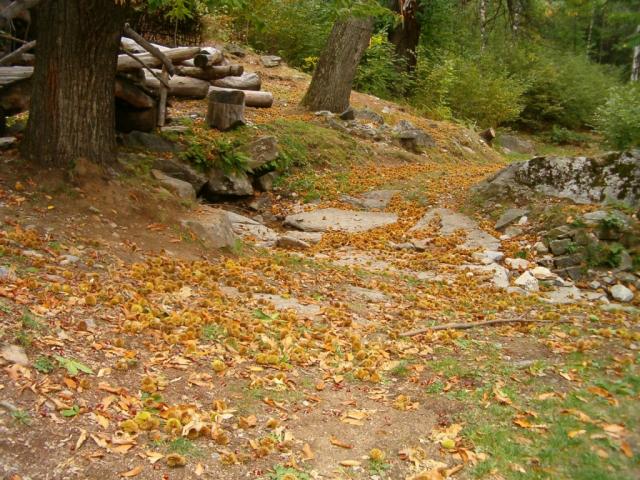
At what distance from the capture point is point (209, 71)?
1218 centimetres

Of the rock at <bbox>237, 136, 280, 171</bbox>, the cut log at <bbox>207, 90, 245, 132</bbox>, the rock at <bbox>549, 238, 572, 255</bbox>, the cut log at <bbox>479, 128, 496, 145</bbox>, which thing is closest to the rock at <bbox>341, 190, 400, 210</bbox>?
the rock at <bbox>237, 136, 280, 171</bbox>

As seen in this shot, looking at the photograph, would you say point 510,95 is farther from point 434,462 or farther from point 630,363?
point 434,462

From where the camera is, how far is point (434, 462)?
3.26 metres

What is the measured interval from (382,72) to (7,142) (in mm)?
13643

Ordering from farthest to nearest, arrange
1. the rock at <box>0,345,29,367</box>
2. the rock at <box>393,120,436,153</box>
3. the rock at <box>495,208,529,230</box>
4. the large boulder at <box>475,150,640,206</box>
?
the rock at <box>393,120,436,153</box>, the rock at <box>495,208,529,230</box>, the large boulder at <box>475,150,640,206</box>, the rock at <box>0,345,29,367</box>

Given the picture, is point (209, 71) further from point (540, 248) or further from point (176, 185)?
point (540, 248)

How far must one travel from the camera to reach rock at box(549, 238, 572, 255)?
25.6 ft

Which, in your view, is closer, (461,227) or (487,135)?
(461,227)

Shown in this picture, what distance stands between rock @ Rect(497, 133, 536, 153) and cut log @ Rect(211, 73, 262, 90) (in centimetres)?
1151

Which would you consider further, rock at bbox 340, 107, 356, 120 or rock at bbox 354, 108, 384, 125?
rock at bbox 354, 108, 384, 125

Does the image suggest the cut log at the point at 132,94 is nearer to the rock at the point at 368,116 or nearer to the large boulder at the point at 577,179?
the large boulder at the point at 577,179

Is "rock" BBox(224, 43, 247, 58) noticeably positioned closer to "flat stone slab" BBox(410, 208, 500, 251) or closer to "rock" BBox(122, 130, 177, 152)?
"rock" BBox(122, 130, 177, 152)

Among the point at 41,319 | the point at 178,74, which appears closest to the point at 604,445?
the point at 41,319

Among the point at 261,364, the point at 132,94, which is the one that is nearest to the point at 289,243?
the point at 132,94
